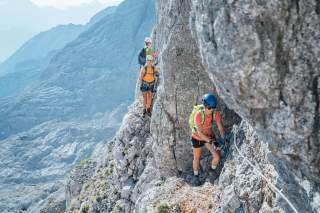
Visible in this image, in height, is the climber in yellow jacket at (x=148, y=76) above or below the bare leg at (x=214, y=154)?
above

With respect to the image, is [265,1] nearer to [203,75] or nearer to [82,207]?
[203,75]

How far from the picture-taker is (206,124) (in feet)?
55.3

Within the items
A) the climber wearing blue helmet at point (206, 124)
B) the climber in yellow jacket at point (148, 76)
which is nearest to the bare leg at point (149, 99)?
the climber in yellow jacket at point (148, 76)

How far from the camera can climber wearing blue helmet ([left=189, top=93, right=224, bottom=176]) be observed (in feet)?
52.7

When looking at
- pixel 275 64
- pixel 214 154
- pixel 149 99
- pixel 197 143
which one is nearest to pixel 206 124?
pixel 197 143

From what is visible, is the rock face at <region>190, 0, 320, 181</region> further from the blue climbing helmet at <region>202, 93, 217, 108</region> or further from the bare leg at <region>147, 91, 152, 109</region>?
the bare leg at <region>147, 91, 152, 109</region>

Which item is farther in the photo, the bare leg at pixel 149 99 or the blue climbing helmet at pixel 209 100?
the bare leg at pixel 149 99

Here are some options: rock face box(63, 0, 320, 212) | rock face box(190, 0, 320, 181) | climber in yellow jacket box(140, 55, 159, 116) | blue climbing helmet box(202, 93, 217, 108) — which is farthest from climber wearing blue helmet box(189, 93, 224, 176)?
climber in yellow jacket box(140, 55, 159, 116)

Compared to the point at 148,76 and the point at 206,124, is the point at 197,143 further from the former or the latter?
the point at 148,76

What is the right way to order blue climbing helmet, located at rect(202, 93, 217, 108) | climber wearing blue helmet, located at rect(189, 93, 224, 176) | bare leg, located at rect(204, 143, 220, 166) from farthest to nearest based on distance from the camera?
bare leg, located at rect(204, 143, 220, 166)
climber wearing blue helmet, located at rect(189, 93, 224, 176)
blue climbing helmet, located at rect(202, 93, 217, 108)

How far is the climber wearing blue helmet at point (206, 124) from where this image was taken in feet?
52.7

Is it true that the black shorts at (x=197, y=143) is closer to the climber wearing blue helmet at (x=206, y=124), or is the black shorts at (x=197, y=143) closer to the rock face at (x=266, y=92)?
the climber wearing blue helmet at (x=206, y=124)

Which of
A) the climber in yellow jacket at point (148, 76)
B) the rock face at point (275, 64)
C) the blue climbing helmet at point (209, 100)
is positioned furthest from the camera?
the climber in yellow jacket at point (148, 76)

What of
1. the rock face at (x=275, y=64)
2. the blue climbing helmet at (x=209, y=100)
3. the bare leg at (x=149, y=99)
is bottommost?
the bare leg at (x=149, y=99)
